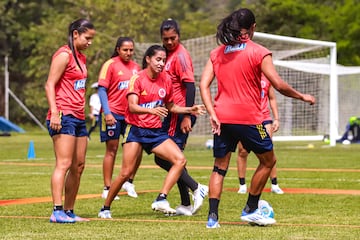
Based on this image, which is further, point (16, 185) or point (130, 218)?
point (16, 185)

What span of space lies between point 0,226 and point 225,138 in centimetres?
246

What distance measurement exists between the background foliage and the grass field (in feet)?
109

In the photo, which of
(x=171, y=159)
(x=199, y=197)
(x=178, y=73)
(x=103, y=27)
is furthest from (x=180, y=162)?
(x=103, y=27)

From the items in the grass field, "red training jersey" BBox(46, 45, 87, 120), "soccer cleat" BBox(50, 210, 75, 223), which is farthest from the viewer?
"red training jersey" BBox(46, 45, 87, 120)

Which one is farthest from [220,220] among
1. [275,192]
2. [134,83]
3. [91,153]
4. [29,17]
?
[29,17]

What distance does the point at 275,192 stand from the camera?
14297mm

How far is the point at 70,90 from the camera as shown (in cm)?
1058

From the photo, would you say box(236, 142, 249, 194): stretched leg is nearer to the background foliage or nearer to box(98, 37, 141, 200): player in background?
box(98, 37, 141, 200): player in background

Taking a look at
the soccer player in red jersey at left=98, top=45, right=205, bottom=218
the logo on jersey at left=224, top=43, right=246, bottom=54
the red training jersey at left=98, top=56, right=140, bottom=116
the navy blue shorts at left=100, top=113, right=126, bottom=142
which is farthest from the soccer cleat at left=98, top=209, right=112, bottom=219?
the red training jersey at left=98, top=56, right=140, bottom=116

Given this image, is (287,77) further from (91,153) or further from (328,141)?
(91,153)

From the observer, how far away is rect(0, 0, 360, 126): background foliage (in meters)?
55.1

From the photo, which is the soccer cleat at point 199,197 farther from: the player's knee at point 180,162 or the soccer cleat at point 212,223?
the soccer cleat at point 212,223

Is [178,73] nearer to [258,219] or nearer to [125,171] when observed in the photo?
[125,171]

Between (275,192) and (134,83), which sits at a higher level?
(134,83)
